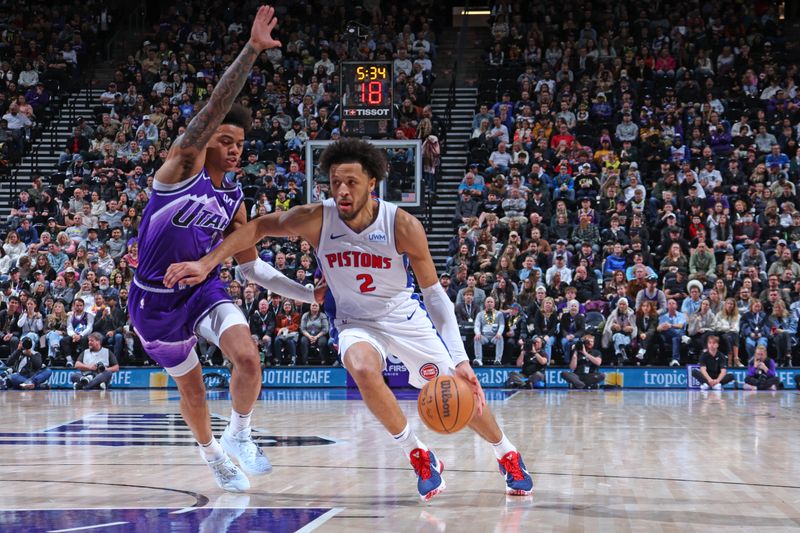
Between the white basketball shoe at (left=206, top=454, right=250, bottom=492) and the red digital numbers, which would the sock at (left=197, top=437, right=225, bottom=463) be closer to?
the white basketball shoe at (left=206, top=454, right=250, bottom=492)

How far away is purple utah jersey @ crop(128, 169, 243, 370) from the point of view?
625 centimetres

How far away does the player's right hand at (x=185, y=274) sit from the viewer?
5848 millimetres

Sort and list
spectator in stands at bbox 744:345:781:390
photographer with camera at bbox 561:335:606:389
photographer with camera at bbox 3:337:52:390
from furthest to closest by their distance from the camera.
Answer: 1. photographer with camera at bbox 3:337:52:390
2. photographer with camera at bbox 561:335:606:389
3. spectator in stands at bbox 744:345:781:390

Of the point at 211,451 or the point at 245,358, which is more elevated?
the point at 245,358

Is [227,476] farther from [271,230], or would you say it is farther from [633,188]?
[633,188]

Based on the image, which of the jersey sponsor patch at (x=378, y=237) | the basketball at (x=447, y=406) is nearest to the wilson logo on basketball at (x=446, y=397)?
the basketball at (x=447, y=406)

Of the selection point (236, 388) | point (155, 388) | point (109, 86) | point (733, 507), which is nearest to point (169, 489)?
point (236, 388)

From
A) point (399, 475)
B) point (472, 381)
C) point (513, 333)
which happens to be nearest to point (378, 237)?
point (472, 381)

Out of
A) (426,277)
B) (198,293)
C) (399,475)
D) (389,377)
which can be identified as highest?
(426,277)

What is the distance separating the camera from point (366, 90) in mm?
18016

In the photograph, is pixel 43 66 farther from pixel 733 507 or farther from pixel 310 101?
pixel 733 507

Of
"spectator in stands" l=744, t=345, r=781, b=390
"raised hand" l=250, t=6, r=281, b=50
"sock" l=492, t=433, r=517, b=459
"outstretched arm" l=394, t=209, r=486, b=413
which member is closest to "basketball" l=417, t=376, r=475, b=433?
"outstretched arm" l=394, t=209, r=486, b=413

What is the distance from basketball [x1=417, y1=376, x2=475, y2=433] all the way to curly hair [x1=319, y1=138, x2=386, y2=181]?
1.34 meters

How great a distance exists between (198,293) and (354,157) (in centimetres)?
133
